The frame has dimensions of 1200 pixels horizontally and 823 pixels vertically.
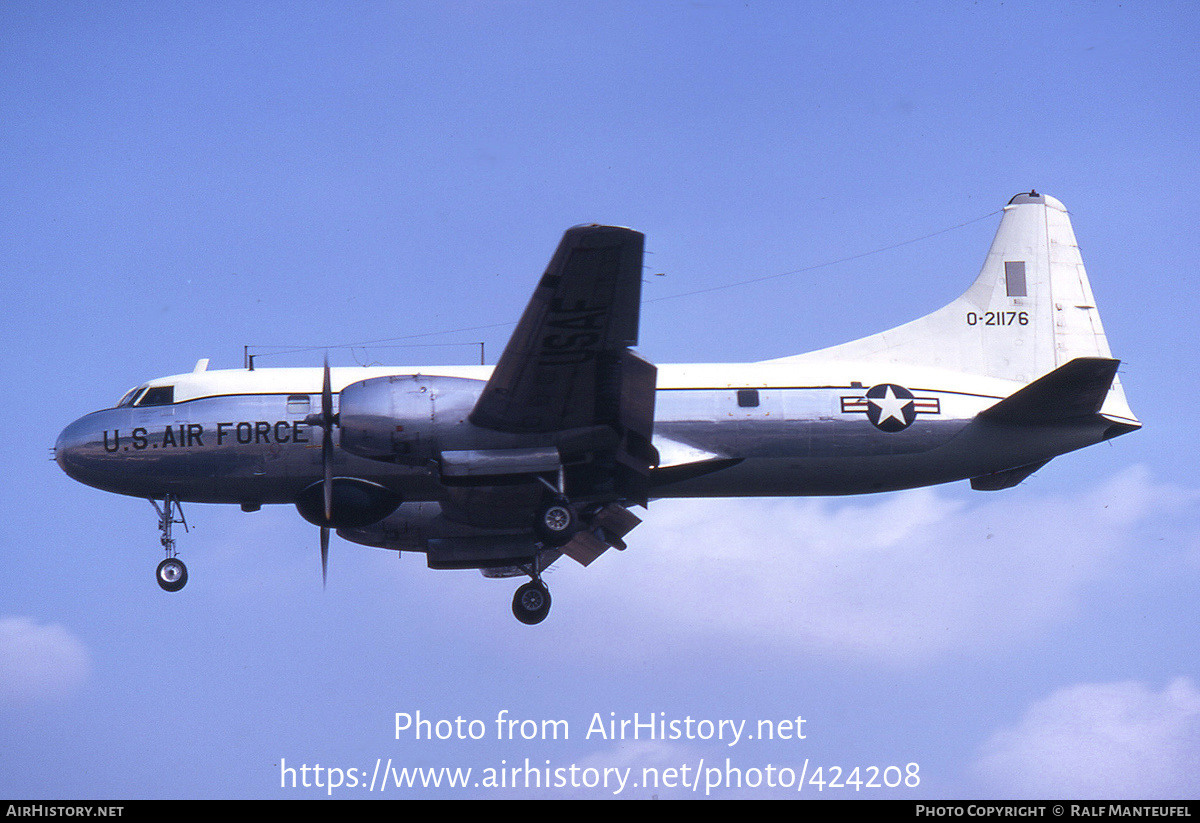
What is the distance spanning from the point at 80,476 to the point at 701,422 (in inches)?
499

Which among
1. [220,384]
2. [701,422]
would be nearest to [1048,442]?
[701,422]

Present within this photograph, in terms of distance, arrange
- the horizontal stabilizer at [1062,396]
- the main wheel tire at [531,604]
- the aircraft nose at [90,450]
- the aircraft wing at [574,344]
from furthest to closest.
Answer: the main wheel tire at [531,604] → the aircraft nose at [90,450] → the horizontal stabilizer at [1062,396] → the aircraft wing at [574,344]

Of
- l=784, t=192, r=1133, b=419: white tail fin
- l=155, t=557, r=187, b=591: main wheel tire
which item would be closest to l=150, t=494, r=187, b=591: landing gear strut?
l=155, t=557, r=187, b=591: main wheel tire

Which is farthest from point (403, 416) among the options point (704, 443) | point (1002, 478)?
point (1002, 478)

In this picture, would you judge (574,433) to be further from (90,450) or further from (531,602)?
(90,450)

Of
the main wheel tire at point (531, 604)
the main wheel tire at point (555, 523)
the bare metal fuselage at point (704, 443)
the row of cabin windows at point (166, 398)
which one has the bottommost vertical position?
the main wheel tire at point (531, 604)

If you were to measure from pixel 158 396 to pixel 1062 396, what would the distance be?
59.3 feet

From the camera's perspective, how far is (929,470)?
2612 cm

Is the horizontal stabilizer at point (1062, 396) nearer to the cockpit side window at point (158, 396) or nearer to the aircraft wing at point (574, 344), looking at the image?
the aircraft wing at point (574, 344)

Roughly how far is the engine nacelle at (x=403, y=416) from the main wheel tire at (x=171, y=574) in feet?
21.8

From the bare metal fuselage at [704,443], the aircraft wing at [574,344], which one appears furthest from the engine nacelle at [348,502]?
the aircraft wing at [574,344]

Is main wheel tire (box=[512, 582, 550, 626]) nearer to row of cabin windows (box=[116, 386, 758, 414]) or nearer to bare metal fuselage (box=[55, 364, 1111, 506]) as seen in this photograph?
bare metal fuselage (box=[55, 364, 1111, 506])

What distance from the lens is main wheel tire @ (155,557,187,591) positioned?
26.6 m

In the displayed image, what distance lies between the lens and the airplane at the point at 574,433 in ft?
73.8
